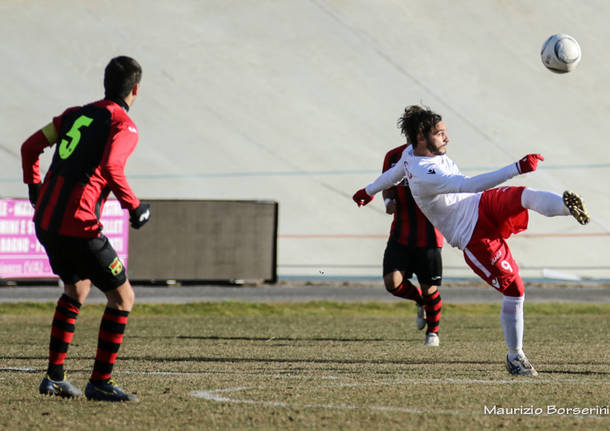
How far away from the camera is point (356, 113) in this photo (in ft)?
105

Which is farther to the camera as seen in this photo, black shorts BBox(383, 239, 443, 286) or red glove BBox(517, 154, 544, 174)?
black shorts BBox(383, 239, 443, 286)

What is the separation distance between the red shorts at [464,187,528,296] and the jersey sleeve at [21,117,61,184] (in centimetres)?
321

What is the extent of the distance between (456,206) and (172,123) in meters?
24.8

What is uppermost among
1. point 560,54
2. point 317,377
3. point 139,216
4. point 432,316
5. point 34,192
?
point 560,54

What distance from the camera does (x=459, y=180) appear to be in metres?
7.61

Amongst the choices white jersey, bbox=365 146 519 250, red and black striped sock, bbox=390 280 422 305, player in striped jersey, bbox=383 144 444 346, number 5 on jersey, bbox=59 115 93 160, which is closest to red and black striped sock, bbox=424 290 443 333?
player in striped jersey, bbox=383 144 444 346

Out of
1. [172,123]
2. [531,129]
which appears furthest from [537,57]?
[172,123]

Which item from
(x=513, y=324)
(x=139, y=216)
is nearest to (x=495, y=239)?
(x=513, y=324)

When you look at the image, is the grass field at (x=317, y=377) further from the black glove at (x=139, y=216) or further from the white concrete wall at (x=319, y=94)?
the white concrete wall at (x=319, y=94)

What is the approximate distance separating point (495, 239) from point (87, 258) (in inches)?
125

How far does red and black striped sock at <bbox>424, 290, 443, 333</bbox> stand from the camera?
35.3ft

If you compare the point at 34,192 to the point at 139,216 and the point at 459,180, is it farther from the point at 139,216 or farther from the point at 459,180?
the point at 459,180

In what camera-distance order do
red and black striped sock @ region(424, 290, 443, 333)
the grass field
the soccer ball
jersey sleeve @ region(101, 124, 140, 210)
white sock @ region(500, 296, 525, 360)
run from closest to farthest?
the grass field → jersey sleeve @ region(101, 124, 140, 210) → white sock @ region(500, 296, 525, 360) → red and black striped sock @ region(424, 290, 443, 333) → the soccer ball

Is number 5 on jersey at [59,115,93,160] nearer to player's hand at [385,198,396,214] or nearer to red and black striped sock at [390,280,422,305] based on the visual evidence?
player's hand at [385,198,396,214]
